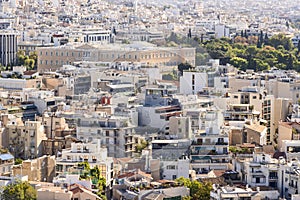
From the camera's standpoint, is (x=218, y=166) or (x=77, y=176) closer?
(x=77, y=176)

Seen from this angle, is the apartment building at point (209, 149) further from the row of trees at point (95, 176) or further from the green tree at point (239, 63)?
the green tree at point (239, 63)

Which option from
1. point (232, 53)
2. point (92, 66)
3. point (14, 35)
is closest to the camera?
point (92, 66)

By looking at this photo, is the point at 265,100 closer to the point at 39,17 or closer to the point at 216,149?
the point at 216,149

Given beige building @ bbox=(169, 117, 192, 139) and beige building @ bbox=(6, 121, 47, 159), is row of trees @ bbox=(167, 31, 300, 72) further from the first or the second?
beige building @ bbox=(6, 121, 47, 159)

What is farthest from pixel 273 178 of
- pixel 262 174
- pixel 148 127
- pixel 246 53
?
pixel 246 53

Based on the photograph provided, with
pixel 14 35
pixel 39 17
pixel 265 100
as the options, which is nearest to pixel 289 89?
pixel 265 100

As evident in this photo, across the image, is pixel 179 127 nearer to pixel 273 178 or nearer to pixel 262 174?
pixel 262 174
